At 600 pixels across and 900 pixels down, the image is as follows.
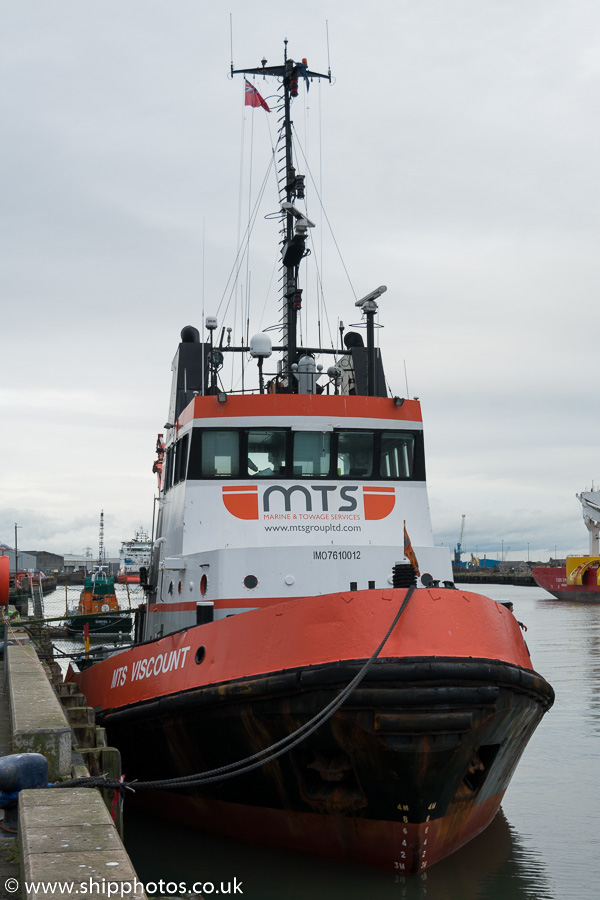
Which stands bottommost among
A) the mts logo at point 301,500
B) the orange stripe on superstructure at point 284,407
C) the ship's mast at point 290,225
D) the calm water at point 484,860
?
the calm water at point 484,860

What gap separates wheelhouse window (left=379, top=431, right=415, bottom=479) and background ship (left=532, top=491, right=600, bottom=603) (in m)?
53.0

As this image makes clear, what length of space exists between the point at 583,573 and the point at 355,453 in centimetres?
5484

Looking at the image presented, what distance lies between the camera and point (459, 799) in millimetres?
6938

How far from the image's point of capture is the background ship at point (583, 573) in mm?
59500

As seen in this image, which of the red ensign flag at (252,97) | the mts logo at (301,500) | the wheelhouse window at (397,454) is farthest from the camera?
the red ensign flag at (252,97)

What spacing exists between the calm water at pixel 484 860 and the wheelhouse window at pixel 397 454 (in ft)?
11.9

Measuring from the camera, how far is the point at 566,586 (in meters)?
61.2

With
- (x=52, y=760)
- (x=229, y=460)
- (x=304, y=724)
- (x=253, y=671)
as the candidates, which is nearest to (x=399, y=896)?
(x=304, y=724)

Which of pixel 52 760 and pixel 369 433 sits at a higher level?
pixel 369 433

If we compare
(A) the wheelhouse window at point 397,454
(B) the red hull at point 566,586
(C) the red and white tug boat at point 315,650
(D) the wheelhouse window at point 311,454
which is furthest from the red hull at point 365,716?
(B) the red hull at point 566,586

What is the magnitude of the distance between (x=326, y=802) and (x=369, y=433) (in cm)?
381

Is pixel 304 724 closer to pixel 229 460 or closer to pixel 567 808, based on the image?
pixel 229 460

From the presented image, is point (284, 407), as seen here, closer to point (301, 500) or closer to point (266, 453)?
point (266, 453)

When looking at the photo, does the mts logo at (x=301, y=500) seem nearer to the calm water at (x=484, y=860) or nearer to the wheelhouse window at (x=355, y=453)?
the wheelhouse window at (x=355, y=453)
